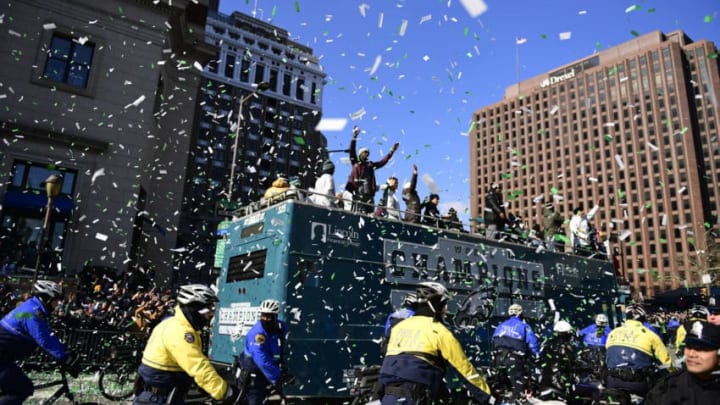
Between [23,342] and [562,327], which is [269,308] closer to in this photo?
[23,342]

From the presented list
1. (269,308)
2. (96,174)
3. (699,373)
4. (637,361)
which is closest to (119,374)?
(269,308)

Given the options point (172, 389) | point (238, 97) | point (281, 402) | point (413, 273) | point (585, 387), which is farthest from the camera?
point (238, 97)

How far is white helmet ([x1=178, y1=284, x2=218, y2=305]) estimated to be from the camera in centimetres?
386

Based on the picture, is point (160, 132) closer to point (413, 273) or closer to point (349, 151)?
point (349, 151)

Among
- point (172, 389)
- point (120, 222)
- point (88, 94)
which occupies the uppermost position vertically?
point (88, 94)

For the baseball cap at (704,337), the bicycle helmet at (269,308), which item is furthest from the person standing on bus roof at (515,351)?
the baseball cap at (704,337)

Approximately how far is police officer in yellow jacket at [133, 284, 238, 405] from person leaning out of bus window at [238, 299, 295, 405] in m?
2.01

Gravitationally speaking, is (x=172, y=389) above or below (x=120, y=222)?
below

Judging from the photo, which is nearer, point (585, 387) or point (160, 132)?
point (585, 387)

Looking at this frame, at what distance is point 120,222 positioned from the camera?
1983cm

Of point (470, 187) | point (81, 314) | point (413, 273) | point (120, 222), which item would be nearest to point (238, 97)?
point (120, 222)

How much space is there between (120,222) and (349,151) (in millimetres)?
13940

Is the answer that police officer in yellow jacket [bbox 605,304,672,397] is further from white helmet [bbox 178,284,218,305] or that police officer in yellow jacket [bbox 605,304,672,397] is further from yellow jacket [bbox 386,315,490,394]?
white helmet [bbox 178,284,218,305]

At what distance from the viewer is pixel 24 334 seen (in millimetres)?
5109
